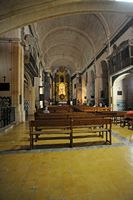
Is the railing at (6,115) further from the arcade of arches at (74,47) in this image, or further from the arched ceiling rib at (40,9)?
the arched ceiling rib at (40,9)

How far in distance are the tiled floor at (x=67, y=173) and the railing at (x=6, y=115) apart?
404 cm

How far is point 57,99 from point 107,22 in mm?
25714

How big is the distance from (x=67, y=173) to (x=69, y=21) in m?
17.5

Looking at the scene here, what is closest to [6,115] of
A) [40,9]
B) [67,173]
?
[40,9]

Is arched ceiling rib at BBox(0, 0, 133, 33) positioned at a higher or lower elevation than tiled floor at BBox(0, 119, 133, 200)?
higher

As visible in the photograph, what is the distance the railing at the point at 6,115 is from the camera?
847 centimetres

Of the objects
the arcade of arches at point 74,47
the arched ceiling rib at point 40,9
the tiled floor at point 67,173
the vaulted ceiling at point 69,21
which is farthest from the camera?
the arcade of arches at point 74,47

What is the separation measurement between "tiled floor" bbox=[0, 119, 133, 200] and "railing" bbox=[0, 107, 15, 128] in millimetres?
4044

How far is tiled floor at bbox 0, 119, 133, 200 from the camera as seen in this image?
235 centimetres

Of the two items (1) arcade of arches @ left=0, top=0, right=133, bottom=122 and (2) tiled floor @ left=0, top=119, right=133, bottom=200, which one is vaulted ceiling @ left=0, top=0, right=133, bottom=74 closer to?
(1) arcade of arches @ left=0, top=0, right=133, bottom=122

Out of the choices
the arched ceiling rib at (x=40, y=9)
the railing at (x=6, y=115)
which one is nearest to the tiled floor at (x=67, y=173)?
the arched ceiling rib at (x=40, y=9)

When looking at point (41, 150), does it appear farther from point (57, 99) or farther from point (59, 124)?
point (57, 99)

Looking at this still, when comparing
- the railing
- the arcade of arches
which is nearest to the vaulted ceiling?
the arcade of arches

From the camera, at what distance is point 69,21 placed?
18203 millimetres
